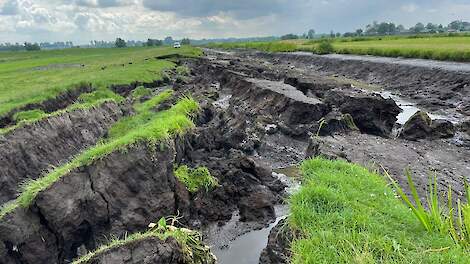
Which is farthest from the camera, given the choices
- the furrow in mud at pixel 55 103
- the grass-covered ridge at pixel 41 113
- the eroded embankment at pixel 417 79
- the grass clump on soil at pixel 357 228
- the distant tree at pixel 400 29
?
the distant tree at pixel 400 29

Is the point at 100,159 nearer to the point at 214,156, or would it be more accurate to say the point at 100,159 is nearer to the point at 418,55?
the point at 214,156

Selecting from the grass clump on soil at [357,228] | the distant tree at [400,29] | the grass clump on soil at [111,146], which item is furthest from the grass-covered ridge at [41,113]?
the distant tree at [400,29]

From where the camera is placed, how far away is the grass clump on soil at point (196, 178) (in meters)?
14.6

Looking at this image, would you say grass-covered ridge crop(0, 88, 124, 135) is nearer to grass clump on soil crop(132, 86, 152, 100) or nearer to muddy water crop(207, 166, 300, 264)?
grass clump on soil crop(132, 86, 152, 100)

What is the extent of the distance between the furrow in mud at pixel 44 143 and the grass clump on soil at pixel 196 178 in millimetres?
6151

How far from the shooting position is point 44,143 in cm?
1789

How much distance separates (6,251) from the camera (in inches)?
437

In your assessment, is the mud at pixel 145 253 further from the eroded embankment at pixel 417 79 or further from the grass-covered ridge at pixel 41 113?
the eroded embankment at pixel 417 79

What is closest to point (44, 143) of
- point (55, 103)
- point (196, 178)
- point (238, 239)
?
point (196, 178)

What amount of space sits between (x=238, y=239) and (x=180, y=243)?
5.03 meters

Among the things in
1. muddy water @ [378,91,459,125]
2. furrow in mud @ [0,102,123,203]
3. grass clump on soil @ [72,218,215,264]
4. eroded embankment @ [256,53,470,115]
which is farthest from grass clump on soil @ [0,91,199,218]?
eroded embankment @ [256,53,470,115]

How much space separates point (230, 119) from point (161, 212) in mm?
11310

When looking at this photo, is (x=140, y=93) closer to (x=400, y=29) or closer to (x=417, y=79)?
(x=417, y=79)

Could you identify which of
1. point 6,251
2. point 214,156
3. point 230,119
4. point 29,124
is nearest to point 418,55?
point 230,119
